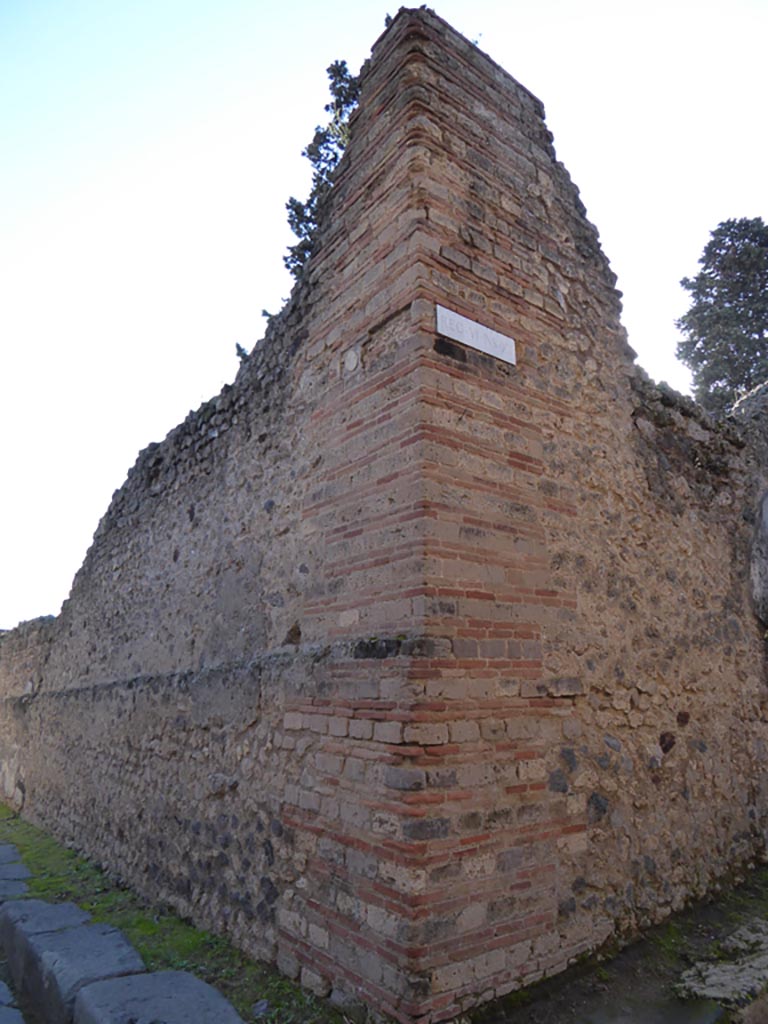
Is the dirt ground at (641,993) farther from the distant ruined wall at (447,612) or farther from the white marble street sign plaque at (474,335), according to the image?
the white marble street sign plaque at (474,335)

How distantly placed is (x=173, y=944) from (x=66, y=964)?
623mm

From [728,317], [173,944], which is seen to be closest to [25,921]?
[173,944]

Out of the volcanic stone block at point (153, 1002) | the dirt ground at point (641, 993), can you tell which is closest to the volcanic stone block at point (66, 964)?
the volcanic stone block at point (153, 1002)

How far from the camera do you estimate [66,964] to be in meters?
3.72

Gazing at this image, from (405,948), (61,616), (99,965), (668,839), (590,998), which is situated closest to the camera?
(405,948)

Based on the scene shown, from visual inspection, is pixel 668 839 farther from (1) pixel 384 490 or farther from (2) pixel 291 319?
(2) pixel 291 319

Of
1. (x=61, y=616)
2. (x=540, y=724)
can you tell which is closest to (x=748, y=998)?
(x=540, y=724)

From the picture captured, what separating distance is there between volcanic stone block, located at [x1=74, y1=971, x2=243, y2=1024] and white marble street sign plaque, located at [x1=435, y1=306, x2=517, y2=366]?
133 inches

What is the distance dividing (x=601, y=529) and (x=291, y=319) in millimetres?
2514

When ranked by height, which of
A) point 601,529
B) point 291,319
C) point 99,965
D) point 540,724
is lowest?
point 99,965

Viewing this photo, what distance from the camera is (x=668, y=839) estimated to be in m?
4.11

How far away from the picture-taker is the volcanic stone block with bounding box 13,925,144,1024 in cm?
348

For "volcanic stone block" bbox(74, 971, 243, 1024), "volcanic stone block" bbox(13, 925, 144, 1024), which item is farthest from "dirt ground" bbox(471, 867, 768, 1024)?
"volcanic stone block" bbox(13, 925, 144, 1024)

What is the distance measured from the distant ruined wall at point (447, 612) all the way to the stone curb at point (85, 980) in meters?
0.47
